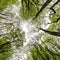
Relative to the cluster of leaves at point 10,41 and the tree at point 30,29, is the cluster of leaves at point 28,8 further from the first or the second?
the cluster of leaves at point 10,41

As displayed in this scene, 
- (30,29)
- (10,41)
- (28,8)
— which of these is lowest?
(10,41)

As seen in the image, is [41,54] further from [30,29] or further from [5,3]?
[5,3]

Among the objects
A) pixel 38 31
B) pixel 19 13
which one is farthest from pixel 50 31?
pixel 19 13

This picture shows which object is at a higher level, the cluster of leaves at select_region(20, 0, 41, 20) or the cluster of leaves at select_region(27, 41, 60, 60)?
the cluster of leaves at select_region(20, 0, 41, 20)

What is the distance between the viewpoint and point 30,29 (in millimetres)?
1962

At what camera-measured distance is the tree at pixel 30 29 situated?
74.7 inches

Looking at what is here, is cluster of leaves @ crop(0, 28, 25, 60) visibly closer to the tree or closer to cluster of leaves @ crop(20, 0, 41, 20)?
the tree

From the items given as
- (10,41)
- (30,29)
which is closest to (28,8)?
(30,29)

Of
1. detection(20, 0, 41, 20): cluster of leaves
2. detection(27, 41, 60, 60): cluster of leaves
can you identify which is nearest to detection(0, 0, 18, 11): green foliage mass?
detection(20, 0, 41, 20): cluster of leaves

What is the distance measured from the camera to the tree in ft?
6.22

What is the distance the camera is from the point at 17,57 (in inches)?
76.5

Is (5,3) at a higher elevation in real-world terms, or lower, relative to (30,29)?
higher

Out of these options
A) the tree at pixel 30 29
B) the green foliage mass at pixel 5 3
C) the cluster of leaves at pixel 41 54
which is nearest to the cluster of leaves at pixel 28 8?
the tree at pixel 30 29

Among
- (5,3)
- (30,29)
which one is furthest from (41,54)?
(5,3)
